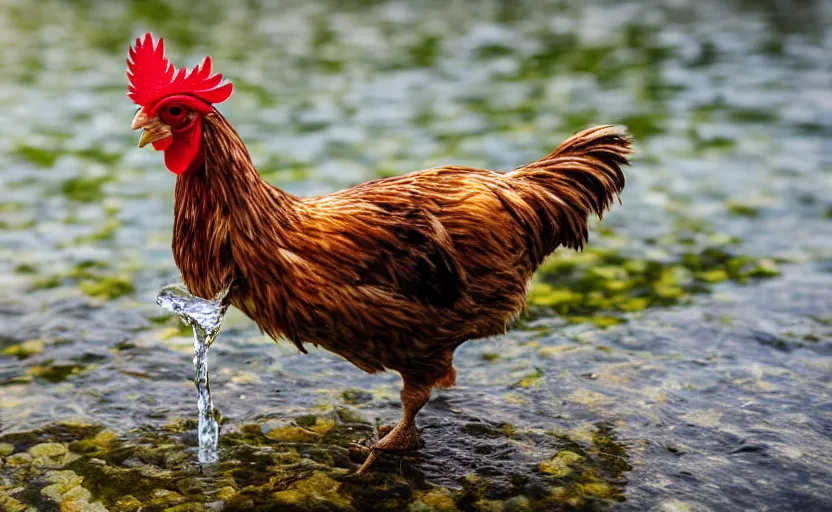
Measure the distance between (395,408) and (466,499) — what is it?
0.99m

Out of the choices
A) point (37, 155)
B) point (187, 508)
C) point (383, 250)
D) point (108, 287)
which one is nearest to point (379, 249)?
point (383, 250)

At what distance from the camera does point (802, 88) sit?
11305 millimetres

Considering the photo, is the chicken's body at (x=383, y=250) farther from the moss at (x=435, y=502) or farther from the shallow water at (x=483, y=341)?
the shallow water at (x=483, y=341)

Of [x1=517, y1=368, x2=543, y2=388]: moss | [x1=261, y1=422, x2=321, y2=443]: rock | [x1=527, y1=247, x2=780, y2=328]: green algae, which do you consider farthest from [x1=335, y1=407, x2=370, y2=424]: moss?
[x1=527, y1=247, x2=780, y2=328]: green algae

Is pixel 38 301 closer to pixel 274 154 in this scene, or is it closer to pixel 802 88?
pixel 274 154

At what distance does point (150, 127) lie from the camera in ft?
12.1

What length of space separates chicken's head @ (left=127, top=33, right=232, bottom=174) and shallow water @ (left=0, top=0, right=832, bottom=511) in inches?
66.3

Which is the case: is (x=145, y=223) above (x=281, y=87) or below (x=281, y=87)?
below

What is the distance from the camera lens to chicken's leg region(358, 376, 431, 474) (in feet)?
14.3

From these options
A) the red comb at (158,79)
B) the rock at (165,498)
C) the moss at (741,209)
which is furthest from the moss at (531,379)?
the moss at (741,209)

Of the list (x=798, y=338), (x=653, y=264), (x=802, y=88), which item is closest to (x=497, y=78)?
(x=802, y=88)

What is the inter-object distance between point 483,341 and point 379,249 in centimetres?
205

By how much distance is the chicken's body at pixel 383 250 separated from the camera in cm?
388

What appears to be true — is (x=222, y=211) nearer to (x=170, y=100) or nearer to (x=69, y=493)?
(x=170, y=100)
